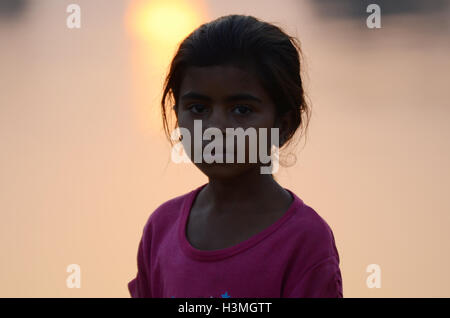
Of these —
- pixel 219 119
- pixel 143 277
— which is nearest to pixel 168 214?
pixel 143 277

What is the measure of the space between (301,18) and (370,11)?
43cm

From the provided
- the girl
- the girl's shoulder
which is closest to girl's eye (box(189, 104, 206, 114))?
the girl

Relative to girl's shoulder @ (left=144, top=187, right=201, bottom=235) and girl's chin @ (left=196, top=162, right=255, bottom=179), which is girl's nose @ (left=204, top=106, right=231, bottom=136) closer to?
girl's chin @ (left=196, top=162, right=255, bottom=179)

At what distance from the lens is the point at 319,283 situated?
31.6 inches

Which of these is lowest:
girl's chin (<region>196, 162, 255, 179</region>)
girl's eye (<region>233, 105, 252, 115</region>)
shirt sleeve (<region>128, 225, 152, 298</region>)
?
shirt sleeve (<region>128, 225, 152, 298</region>)

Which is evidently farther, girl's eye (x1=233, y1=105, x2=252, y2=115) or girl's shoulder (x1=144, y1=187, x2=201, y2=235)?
girl's shoulder (x1=144, y1=187, x2=201, y2=235)

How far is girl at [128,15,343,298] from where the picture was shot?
826mm

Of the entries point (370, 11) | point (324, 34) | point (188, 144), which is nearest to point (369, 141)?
point (324, 34)

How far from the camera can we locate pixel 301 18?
3295 millimetres

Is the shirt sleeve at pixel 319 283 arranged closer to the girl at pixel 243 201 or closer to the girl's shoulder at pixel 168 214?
the girl at pixel 243 201

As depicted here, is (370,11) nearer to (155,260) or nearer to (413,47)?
(413,47)

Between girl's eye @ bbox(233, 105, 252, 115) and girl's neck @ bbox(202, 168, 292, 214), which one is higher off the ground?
girl's eye @ bbox(233, 105, 252, 115)

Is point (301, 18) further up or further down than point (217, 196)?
further up

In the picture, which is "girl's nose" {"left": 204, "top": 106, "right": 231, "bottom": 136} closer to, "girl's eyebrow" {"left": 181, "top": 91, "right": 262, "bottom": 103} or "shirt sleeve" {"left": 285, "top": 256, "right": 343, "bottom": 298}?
"girl's eyebrow" {"left": 181, "top": 91, "right": 262, "bottom": 103}
